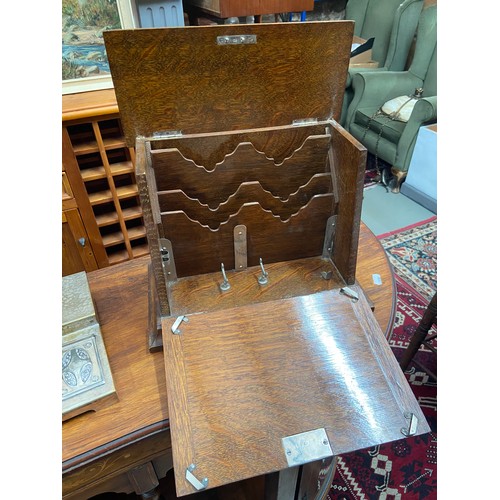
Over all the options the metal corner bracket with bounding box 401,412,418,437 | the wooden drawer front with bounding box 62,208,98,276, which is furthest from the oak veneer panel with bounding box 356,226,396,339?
the wooden drawer front with bounding box 62,208,98,276

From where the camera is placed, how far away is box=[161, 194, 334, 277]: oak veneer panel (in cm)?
94

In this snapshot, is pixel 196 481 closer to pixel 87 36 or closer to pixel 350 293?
pixel 350 293

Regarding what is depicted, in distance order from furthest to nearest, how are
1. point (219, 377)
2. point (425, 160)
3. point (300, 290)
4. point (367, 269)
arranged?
point (425, 160)
point (367, 269)
point (300, 290)
point (219, 377)

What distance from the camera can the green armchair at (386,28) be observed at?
335 centimetres

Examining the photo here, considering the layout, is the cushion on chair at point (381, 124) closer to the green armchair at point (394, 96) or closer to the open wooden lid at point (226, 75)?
the green armchair at point (394, 96)

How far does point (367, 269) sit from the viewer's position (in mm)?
1138

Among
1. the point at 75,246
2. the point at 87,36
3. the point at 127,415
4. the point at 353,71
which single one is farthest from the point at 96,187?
the point at 353,71

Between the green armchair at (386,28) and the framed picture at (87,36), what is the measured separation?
8.00 ft

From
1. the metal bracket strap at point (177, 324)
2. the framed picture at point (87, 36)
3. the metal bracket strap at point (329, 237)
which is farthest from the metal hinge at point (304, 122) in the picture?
the framed picture at point (87, 36)

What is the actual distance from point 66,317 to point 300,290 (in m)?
0.56

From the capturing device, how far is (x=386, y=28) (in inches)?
144

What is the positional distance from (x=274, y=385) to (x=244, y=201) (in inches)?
17.9

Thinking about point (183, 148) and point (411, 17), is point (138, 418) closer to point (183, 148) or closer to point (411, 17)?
point (183, 148)

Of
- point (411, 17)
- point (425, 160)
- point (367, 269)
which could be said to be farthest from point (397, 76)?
point (367, 269)
